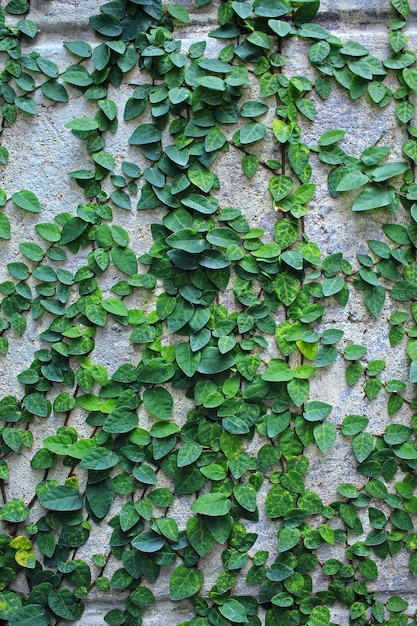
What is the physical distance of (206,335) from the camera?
1.35 meters

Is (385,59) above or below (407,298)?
above

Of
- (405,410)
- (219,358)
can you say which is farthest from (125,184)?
(405,410)

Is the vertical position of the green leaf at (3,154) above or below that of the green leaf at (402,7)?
below

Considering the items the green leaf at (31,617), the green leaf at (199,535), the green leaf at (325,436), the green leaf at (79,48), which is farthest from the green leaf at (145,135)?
the green leaf at (31,617)

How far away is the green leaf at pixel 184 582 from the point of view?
1.35m

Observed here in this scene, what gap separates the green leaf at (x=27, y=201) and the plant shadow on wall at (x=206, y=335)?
0.06 feet

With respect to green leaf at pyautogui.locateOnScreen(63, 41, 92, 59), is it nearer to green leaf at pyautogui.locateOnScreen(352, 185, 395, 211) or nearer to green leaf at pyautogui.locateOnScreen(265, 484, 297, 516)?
green leaf at pyautogui.locateOnScreen(352, 185, 395, 211)

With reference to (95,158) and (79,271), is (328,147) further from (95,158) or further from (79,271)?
(79,271)

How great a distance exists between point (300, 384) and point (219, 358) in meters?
0.20

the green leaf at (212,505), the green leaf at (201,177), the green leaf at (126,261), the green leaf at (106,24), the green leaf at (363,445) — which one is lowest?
the green leaf at (212,505)

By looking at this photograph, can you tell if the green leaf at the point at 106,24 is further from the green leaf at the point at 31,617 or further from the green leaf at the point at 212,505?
the green leaf at the point at 31,617

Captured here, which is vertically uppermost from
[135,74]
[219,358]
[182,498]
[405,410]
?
[135,74]

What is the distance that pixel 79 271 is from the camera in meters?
1.39

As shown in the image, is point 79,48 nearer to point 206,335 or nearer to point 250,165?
point 250,165
